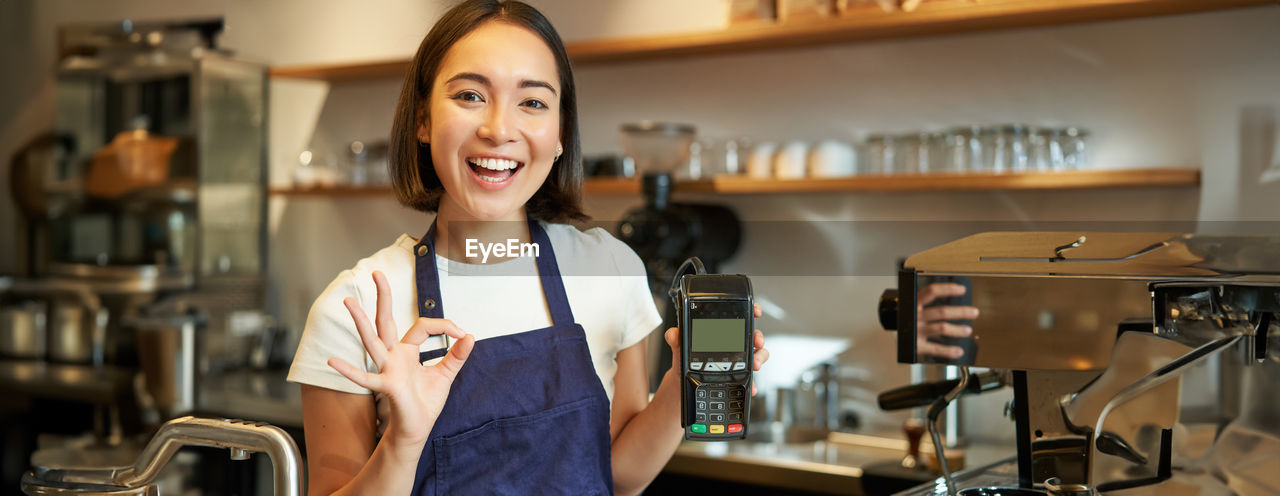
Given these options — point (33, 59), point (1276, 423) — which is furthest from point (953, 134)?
point (33, 59)

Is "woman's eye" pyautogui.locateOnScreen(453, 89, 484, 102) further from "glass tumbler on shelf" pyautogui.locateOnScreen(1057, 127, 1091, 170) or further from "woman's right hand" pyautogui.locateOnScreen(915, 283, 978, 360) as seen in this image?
"glass tumbler on shelf" pyautogui.locateOnScreen(1057, 127, 1091, 170)

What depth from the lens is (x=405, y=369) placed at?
0.90 meters

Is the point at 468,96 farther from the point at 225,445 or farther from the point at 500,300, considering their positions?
the point at 225,445

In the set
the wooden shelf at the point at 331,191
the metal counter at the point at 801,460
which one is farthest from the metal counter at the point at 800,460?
the wooden shelf at the point at 331,191

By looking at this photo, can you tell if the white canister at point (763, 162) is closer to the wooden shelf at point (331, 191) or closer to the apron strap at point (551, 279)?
the wooden shelf at point (331, 191)

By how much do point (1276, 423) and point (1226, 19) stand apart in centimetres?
125

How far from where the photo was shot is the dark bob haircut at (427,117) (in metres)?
1.04

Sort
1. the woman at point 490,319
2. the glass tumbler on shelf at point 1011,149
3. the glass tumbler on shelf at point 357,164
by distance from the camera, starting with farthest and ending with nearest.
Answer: the glass tumbler on shelf at point 357,164, the glass tumbler on shelf at point 1011,149, the woman at point 490,319

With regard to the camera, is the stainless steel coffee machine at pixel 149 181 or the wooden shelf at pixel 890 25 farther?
the stainless steel coffee machine at pixel 149 181

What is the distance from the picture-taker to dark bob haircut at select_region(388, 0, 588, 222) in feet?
3.42

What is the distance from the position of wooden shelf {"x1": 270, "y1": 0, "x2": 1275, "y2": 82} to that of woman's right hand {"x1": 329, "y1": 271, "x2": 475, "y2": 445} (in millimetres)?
1568

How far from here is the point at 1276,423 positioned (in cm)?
116

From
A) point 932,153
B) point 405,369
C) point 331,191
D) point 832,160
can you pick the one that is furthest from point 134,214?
point 405,369

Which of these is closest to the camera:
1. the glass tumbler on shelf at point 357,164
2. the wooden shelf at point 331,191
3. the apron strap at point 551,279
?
the apron strap at point 551,279
